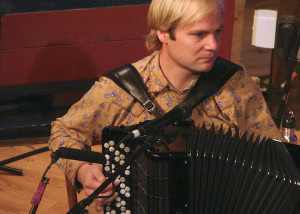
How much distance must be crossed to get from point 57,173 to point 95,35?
1317 millimetres

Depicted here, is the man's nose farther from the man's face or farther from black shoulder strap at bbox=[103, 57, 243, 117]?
black shoulder strap at bbox=[103, 57, 243, 117]

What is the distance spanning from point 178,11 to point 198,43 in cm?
15

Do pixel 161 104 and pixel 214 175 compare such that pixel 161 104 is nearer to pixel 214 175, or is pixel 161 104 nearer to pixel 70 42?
pixel 214 175

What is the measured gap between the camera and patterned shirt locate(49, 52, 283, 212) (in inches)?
80.4

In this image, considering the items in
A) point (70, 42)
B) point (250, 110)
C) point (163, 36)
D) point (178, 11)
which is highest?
point (178, 11)

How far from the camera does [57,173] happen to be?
10.8 feet

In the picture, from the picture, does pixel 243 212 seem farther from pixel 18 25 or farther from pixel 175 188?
pixel 18 25

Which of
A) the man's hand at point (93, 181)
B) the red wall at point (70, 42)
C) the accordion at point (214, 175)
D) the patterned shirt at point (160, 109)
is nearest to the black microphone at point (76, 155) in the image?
the accordion at point (214, 175)

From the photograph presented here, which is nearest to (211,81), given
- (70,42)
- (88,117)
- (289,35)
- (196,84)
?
(196,84)

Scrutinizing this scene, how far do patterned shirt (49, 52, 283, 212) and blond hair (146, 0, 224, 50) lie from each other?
0.24 metres

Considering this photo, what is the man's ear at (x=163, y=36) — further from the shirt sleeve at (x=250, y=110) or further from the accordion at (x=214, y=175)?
the accordion at (x=214, y=175)

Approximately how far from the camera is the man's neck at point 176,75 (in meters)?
2.04

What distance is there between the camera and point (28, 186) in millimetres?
3133

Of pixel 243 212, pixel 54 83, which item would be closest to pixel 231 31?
pixel 54 83
